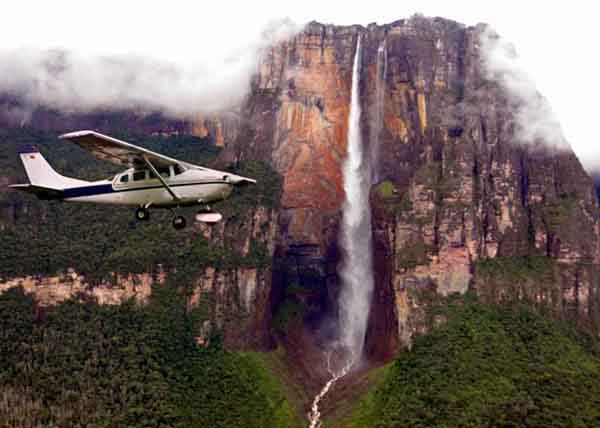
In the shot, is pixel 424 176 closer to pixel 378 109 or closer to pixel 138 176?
pixel 378 109

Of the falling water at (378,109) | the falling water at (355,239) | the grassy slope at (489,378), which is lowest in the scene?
the grassy slope at (489,378)

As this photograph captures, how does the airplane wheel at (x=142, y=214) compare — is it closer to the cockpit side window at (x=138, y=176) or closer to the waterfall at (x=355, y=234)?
the cockpit side window at (x=138, y=176)

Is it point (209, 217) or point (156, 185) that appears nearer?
point (209, 217)

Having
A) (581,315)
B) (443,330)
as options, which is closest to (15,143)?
(443,330)

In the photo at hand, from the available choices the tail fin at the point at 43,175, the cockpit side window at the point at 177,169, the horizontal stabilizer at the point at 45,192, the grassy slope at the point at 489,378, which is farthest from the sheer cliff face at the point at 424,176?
the horizontal stabilizer at the point at 45,192

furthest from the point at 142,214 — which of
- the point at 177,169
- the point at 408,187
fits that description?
the point at 408,187

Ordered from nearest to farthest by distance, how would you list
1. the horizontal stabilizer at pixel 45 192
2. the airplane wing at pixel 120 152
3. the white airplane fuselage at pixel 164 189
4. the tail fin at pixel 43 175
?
the airplane wing at pixel 120 152 → the white airplane fuselage at pixel 164 189 → the horizontal stabilizer at pixel 45 192 → the tail fin at pixel 43 175
